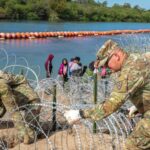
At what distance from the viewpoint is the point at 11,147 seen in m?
8.98

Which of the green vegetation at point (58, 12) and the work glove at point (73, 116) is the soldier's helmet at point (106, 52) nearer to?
the work glove at point (73, 116)

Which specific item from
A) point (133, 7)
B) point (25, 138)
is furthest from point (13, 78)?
point (133, 7)

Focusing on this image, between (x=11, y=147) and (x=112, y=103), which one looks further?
(x=11, y=147)

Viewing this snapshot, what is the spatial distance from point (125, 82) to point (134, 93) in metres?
0.18

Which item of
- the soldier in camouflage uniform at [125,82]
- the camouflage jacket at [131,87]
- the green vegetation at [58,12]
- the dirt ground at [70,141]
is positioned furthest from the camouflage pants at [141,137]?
the green vegetation at [58,12]

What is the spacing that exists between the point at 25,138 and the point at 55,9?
89704 mm

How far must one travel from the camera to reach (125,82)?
5.33 meters

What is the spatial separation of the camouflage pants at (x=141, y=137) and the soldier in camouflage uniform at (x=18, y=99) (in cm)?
301

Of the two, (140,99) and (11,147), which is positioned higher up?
(140,99)

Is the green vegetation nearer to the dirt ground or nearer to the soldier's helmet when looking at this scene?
the dirt ground

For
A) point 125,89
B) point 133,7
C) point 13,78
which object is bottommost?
point 133,7

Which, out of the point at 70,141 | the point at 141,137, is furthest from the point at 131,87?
the point at 70,141

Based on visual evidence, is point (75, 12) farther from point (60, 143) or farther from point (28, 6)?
point (60, 143)

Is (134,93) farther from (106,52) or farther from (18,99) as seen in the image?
(18,99)
